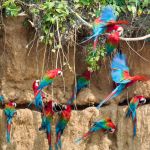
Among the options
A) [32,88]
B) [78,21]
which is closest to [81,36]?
[78,21]

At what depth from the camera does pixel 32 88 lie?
505 cm

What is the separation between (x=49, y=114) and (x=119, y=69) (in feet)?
2.13

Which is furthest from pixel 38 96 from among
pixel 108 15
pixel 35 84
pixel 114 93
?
pixel 108 15

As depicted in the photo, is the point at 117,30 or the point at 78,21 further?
the point at 78,21

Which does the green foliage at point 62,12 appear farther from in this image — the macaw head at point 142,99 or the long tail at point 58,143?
the long tail at point 58,143

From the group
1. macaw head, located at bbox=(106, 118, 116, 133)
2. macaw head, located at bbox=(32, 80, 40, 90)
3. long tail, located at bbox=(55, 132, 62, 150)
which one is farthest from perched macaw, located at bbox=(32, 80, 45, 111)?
macaw head, located at bbox=(106, 118, 116, 133)

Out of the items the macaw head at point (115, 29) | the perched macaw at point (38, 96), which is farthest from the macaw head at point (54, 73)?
the macaw head at point (115, 29)

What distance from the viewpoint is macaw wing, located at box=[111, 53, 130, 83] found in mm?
4645

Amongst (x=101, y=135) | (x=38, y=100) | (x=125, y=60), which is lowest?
(x=101, y=135)

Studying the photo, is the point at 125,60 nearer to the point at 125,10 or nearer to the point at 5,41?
the point at 125,10

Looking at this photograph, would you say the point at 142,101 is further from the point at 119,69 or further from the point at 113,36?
the point at 113,36

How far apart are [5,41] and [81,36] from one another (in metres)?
0.55

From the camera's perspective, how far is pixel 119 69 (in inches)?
183

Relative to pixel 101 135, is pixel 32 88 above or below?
above
